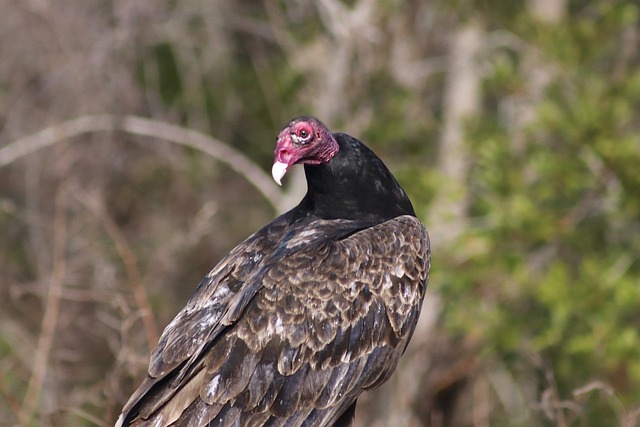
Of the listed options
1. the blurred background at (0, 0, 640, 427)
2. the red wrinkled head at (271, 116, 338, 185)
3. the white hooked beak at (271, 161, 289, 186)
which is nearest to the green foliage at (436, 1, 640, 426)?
the blurred background at (0, 0, 640, 427)

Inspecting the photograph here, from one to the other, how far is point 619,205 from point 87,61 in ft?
11.4

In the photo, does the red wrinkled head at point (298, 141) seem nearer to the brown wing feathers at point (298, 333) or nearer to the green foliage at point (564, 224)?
the brown wing feathers at point (298, 333)

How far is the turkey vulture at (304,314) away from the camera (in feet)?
12.7

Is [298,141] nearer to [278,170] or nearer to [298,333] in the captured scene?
[278,170]

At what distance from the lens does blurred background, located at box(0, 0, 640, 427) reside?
7.11 m

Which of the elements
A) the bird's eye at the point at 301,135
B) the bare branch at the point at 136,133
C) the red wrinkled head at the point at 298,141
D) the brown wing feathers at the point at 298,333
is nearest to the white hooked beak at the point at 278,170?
the red wrinkled head at the point at 298,141

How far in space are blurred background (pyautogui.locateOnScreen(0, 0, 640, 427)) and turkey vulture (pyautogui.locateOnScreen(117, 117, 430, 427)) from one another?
1.82 metres

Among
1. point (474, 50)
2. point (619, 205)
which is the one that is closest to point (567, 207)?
point (619, 205)

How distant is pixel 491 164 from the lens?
7.29 m

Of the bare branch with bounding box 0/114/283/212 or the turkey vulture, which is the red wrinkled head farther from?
the bare branch with bounding box 0/114/283/212

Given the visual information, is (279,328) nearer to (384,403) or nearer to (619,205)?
(619,205)

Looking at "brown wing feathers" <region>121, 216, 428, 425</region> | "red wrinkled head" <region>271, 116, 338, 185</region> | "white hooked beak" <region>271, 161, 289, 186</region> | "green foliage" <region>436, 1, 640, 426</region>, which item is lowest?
"green foliage" <region>436, 1, 640, 426</region>

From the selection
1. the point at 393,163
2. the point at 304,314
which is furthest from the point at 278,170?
the point at 393,163

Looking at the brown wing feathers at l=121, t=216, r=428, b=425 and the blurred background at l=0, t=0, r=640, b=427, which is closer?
the brown wing feathers at l=121, t=216, r=428, b=425
